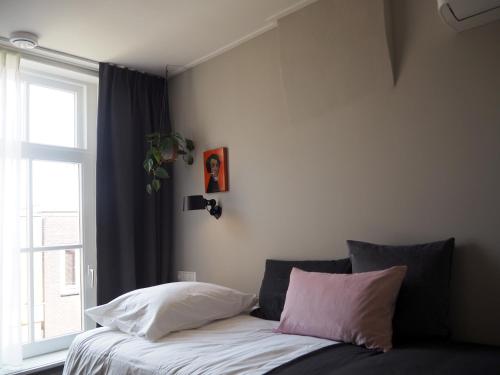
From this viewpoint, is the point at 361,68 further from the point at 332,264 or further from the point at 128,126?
the point at 128,126

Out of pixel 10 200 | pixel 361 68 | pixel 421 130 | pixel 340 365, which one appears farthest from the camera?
pixel 10 200

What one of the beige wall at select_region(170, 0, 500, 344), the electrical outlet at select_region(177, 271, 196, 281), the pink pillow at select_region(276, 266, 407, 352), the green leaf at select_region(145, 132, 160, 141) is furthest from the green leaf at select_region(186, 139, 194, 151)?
the pink pillow at select_region(276, 266, 407, 352)

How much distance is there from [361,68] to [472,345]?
1477 mm

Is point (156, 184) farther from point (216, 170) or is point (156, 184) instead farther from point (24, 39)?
point (24, 39)

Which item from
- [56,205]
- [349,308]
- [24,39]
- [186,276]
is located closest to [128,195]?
[56,205]

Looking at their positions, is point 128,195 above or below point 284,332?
above

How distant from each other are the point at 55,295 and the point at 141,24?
2066 mm

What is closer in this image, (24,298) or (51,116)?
(24,298)

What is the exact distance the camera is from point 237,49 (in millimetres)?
3064

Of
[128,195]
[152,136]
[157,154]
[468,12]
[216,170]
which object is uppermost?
[468,12]

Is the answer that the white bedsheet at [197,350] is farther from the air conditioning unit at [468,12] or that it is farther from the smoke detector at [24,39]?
the smoke detector at [24,39]

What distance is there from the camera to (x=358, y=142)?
234cm

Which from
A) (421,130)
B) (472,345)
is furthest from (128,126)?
(472,345)

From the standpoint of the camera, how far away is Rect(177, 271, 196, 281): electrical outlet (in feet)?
11.0
